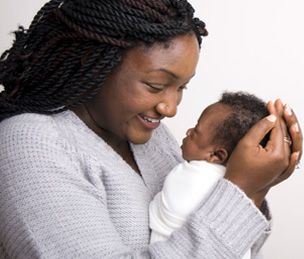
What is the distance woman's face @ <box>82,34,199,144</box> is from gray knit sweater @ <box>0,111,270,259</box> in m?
0.13

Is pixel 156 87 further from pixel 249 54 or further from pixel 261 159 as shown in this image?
pixel 249 54

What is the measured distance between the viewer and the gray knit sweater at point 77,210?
1140mm

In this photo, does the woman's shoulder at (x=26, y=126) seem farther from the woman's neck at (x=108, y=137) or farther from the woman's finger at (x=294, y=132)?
the woman's finger at (x=294, y=132)

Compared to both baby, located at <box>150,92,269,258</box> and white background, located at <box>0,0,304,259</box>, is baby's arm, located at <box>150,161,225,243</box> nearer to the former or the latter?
baby, located at <box>150,92,269,258</box>

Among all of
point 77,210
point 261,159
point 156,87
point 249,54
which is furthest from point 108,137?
point 249,54

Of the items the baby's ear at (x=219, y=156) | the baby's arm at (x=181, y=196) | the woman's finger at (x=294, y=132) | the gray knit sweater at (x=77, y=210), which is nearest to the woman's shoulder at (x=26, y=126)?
the gray knit sweater at (x=77, y=210)

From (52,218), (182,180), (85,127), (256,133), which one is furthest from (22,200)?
(256,133)

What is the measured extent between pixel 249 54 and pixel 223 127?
116 centimetres

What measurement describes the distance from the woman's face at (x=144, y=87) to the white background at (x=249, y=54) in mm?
1111

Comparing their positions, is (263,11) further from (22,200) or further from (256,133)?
(22,200)

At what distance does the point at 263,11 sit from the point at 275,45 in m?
0.19

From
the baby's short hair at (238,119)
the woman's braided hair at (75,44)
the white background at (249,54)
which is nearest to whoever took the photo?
the woman's braided hair at (75,44)

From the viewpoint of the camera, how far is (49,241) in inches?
44.8

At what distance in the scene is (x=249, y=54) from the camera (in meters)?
2.48
